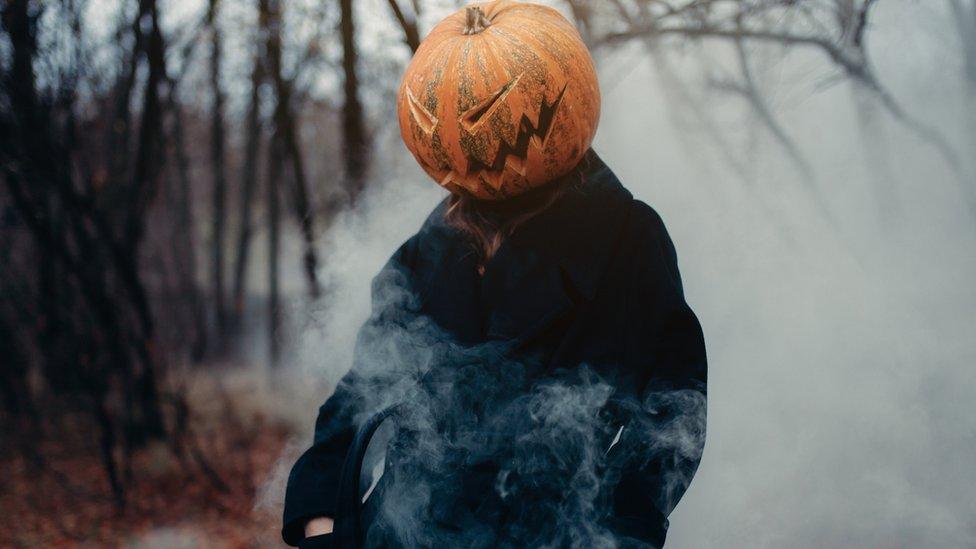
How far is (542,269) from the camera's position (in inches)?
70.8

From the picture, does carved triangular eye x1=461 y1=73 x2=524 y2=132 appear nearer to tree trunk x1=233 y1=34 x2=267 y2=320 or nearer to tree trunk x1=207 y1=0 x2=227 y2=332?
tree trunk x1=207 y1=0 x2=227 y2=332

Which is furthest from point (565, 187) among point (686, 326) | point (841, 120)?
point (841, 120)

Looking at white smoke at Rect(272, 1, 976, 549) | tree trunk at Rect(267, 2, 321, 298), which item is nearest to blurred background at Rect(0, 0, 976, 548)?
white smoke at Rect(272, 1, 976, 549)

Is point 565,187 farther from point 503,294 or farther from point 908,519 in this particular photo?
point 908,519

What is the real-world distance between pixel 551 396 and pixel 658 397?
0.93 feet

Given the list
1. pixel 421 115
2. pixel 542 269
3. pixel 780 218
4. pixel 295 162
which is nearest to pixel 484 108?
pixel 421 115

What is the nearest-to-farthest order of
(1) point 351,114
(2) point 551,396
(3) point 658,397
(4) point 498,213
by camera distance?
1. (3) point 658,397
2. (2) point 551,396
3. (4) point 498,213
4. (1) point 351,114

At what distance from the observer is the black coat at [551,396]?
1.66 meters

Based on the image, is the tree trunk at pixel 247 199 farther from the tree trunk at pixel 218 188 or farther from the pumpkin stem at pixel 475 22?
the pumpkin stem at pixel 475 22

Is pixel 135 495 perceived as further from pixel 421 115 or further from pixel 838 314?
pixel 838 314

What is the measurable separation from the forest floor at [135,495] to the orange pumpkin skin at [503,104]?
4.39m

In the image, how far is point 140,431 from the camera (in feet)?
23.6

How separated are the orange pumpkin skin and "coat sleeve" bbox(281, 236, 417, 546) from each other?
0.42 m

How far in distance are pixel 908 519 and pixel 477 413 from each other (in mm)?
1388
